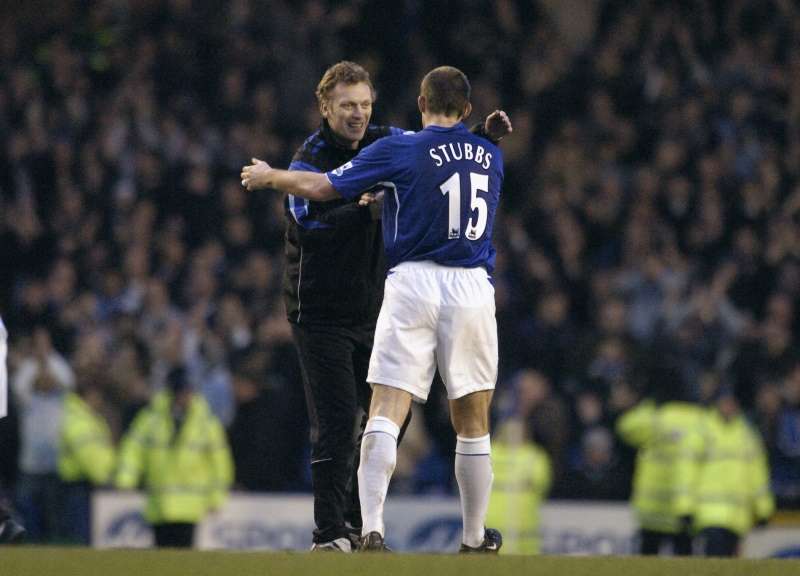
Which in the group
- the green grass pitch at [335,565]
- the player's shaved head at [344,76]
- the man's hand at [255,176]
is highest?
the player's shaved head at [344,76]

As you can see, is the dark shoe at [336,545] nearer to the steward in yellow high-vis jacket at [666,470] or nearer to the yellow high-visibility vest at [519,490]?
the yellow high-visibility vest at [519,490]

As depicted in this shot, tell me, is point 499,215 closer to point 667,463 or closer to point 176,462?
point 667,463

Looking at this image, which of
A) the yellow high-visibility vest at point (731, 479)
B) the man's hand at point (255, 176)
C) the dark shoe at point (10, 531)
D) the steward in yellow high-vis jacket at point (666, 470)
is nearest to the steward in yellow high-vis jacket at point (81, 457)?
the steward in yellow high-vis jacket at point (666, 470)

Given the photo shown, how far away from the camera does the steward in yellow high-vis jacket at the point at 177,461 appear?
40.2 feet

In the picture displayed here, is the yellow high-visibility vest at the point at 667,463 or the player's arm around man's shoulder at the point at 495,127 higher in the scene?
the player's arm around man's shoulder at the point at 495,127

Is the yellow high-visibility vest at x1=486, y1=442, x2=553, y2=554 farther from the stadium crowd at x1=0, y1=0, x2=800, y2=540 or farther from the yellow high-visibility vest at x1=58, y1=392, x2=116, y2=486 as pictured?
the yellow high-visibility vest at x1=58, y1=392, x2=116, y2=486

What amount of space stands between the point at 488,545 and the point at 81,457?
6.67m

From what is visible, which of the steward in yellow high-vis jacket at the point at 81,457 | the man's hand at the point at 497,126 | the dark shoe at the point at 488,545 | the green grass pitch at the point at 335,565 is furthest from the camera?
the steward in yellow high-vis jacket at the point at 81,457

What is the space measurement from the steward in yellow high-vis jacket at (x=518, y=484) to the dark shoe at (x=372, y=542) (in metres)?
5.77

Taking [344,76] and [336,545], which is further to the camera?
[344,76]

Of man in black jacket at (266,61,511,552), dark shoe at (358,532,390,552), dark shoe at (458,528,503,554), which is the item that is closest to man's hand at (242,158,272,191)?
man in black jacket at (266,61,511,552)

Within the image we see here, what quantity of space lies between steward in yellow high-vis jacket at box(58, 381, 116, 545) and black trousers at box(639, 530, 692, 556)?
4144mm

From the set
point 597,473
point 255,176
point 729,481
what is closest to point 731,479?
point 729,481

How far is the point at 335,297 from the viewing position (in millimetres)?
7250
